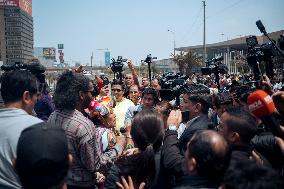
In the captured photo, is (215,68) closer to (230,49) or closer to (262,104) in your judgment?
(262,104)

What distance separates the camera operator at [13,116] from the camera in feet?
7.76

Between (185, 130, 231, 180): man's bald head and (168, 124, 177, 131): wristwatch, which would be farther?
(168, 124, 177, 131): wristwatch

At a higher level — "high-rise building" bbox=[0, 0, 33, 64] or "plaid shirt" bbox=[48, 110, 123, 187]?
"high-rise building" bbox=[0, 0, 33, 64]

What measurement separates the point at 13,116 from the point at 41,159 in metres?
0.97

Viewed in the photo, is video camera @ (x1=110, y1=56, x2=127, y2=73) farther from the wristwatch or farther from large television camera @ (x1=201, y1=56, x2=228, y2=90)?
the wristwatch

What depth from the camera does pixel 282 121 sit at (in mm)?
3256

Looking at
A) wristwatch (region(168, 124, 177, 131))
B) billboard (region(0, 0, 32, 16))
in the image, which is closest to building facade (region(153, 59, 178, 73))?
billboard (region(0, 0, 32, 16))

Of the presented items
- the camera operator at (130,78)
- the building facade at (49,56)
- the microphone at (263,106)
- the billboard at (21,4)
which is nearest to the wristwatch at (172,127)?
the microphone at (263,106)

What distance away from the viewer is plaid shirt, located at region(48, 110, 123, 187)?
3160mm

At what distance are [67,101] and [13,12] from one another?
113464mm

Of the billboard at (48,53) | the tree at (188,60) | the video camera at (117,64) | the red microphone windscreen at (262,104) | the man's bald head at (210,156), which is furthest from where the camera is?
the billboard at (48,53)

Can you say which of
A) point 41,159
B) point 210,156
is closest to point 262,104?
point 210,156

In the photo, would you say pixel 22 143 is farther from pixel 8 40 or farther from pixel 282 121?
pixel 8 40

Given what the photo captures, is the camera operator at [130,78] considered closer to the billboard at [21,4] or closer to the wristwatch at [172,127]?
the wristwatch at [172,127]
